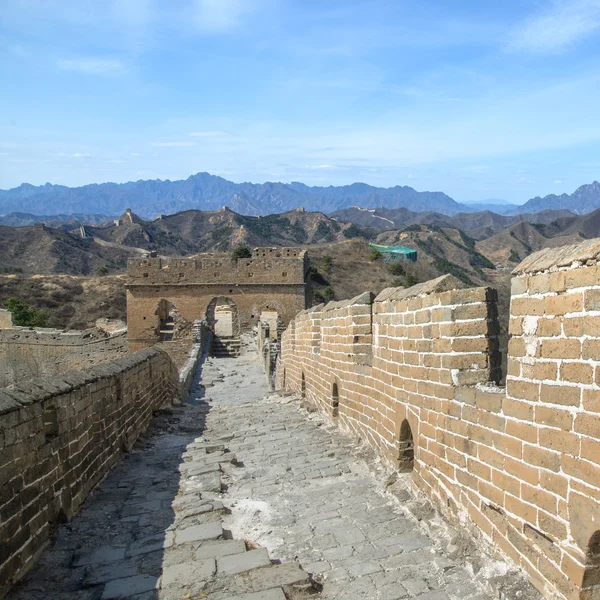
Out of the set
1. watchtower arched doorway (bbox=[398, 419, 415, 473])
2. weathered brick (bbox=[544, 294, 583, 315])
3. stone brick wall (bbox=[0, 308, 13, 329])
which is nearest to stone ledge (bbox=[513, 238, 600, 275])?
weathered brick (bbox=[544, 294, 583, 315])

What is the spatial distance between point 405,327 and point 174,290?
2756 cm

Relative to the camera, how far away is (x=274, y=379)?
15609 mm

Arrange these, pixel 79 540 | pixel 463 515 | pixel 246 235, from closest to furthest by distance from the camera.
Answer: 1. pixel 463 515
2. pixel 79 540
3. pixel 246 235

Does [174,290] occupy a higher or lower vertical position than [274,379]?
higher

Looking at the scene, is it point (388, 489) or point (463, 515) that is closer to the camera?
point (463, 515)

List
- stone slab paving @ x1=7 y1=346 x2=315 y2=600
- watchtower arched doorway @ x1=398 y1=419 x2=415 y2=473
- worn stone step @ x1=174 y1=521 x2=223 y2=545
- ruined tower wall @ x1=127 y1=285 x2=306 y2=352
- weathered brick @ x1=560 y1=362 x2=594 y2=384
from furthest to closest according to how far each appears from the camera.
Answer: ruined tower wall @ x1=127 y1=285 x2=306 y2=352
watchtower arched doorway @ x1=398 y1=419 x2=415 y2=473
worn stone step @ x1=174 y1=521 x2=223 y2=545
stone slab paving @ x1=7 y1=346 x2=315 y2=600
weathered brick @ x1=560 y1=362 x2=594 y2=384

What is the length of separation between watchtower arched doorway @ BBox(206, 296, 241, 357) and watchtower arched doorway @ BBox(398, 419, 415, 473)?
21672mm

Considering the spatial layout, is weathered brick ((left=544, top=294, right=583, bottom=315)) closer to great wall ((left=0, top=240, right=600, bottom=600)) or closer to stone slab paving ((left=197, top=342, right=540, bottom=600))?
great wall ((left=0, top=240, right=600, bottom=600))

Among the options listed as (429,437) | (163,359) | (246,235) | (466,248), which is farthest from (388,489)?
(246,235)

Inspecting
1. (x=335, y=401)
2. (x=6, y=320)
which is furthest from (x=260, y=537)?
(x=6, y=320)

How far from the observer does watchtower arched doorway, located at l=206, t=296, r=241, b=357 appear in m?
27.0

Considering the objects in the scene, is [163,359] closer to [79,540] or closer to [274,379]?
[274,379]

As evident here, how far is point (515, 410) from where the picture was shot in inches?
128

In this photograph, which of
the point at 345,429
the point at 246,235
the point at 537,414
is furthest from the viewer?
the point at 246,235
